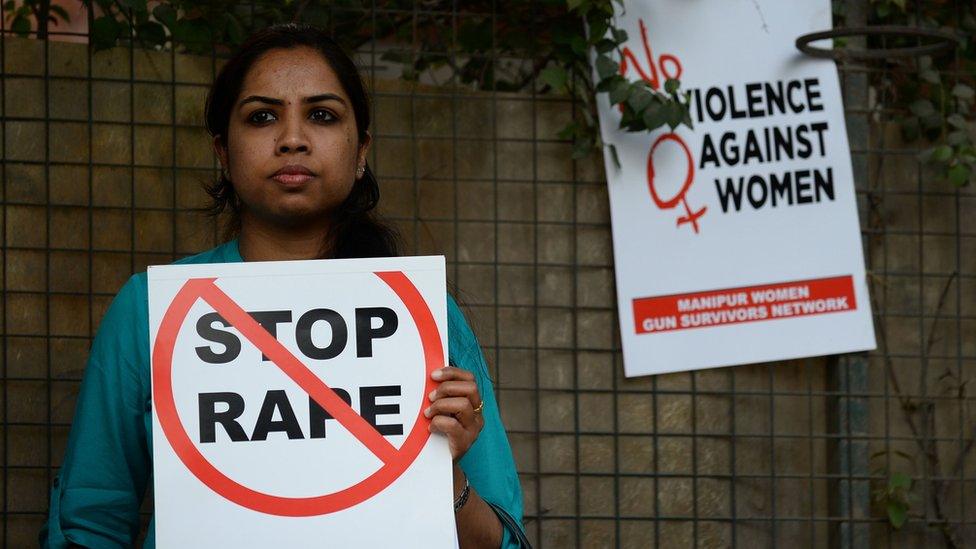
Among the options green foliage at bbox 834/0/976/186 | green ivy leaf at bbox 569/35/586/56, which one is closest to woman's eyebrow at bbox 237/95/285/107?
green ivy leaf at bbox 569/35/586/56

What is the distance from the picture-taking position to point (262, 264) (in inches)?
76.5

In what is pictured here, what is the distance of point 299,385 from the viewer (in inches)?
75.5

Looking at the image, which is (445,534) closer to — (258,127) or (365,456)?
(365,456)

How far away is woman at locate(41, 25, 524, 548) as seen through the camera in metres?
2.00

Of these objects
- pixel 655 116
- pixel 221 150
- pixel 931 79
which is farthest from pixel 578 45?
pixel 221 150

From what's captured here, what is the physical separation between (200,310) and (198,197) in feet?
5.30

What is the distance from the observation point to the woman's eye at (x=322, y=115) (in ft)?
6.97

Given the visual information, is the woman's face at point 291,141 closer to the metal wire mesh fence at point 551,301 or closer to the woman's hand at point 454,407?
the woman's hand at point 454,407

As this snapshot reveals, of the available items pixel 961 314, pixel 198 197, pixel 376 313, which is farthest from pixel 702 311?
pixel 376 313

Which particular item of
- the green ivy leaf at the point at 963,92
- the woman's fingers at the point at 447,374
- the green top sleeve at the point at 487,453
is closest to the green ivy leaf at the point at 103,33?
the green top sleeve at the point at 487,453

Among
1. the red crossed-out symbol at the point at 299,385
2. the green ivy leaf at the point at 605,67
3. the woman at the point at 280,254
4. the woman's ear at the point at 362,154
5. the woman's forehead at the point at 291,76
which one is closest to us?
the red crossed-out symbol at the point at 299,385

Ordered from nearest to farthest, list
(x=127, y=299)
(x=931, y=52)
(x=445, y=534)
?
(x=445, y=534) < (x=127, y=299) < (x=931, y=52)

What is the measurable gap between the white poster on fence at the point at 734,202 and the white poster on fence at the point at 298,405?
171 centimetres

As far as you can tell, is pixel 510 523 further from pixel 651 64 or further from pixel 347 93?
pixel 651 64
